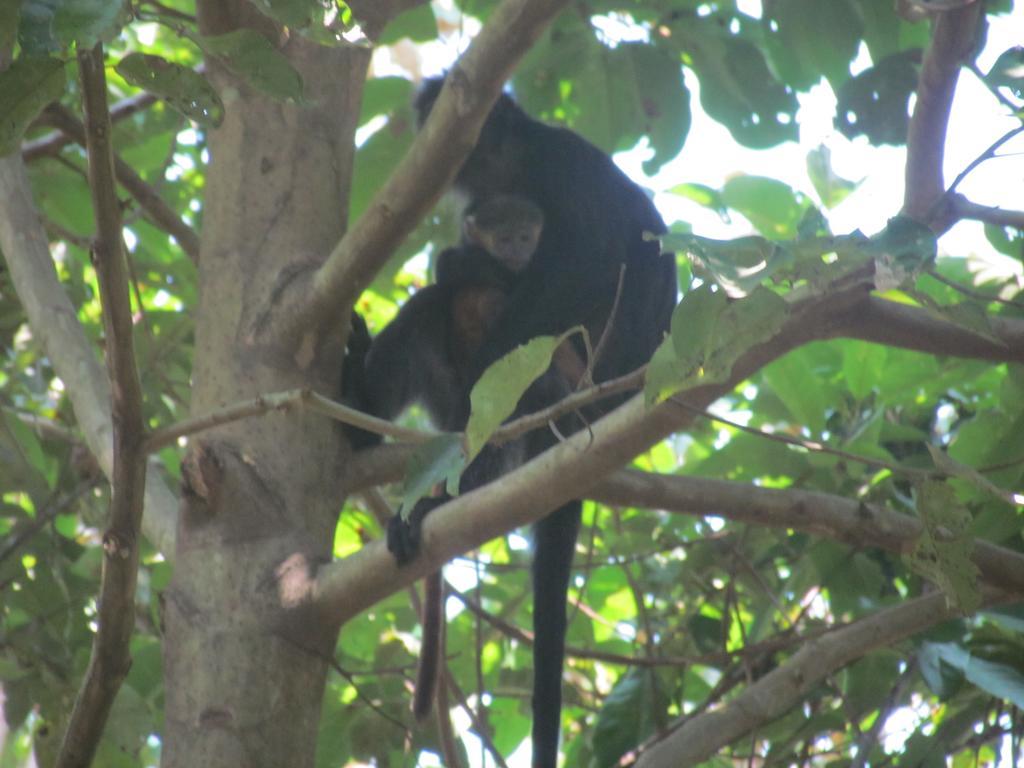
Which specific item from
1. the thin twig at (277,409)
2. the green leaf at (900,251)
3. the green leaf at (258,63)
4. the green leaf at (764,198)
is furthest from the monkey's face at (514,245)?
the green leaf at (900,251)

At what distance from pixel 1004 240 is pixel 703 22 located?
3.19 ft

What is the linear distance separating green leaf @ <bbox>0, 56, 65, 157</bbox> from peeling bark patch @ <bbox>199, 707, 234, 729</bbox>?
1048 mm

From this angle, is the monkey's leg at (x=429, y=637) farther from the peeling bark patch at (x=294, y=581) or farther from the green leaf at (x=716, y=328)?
the green leaf at (x=716, y=328)

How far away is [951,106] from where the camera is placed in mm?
1945

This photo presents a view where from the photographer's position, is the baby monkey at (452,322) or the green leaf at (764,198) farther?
the green leaf at (764,198)

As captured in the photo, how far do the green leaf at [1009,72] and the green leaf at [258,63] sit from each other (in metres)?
1.06

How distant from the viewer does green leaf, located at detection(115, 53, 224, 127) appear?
4.20ft

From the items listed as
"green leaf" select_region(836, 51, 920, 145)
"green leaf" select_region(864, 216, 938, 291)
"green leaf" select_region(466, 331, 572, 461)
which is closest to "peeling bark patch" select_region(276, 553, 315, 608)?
"green leaf" select_region(466, 331, 572, 461)

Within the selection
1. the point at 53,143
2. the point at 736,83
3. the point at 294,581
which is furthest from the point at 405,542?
the point at 736,83

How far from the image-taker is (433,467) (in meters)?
1.49

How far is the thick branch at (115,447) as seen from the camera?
4.27ft

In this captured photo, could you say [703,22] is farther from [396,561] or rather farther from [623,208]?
[396,561]

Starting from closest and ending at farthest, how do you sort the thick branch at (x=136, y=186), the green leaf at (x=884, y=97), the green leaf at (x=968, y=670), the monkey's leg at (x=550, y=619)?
the green leaf at (x=968, y=670) → the thick branch at (x=136, y=186) → the monkey's leg at (x=550, y=619) → the green leaf at (x=884, y=97)

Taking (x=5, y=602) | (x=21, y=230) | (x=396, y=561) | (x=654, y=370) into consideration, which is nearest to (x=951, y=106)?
(x=654, y=370)
